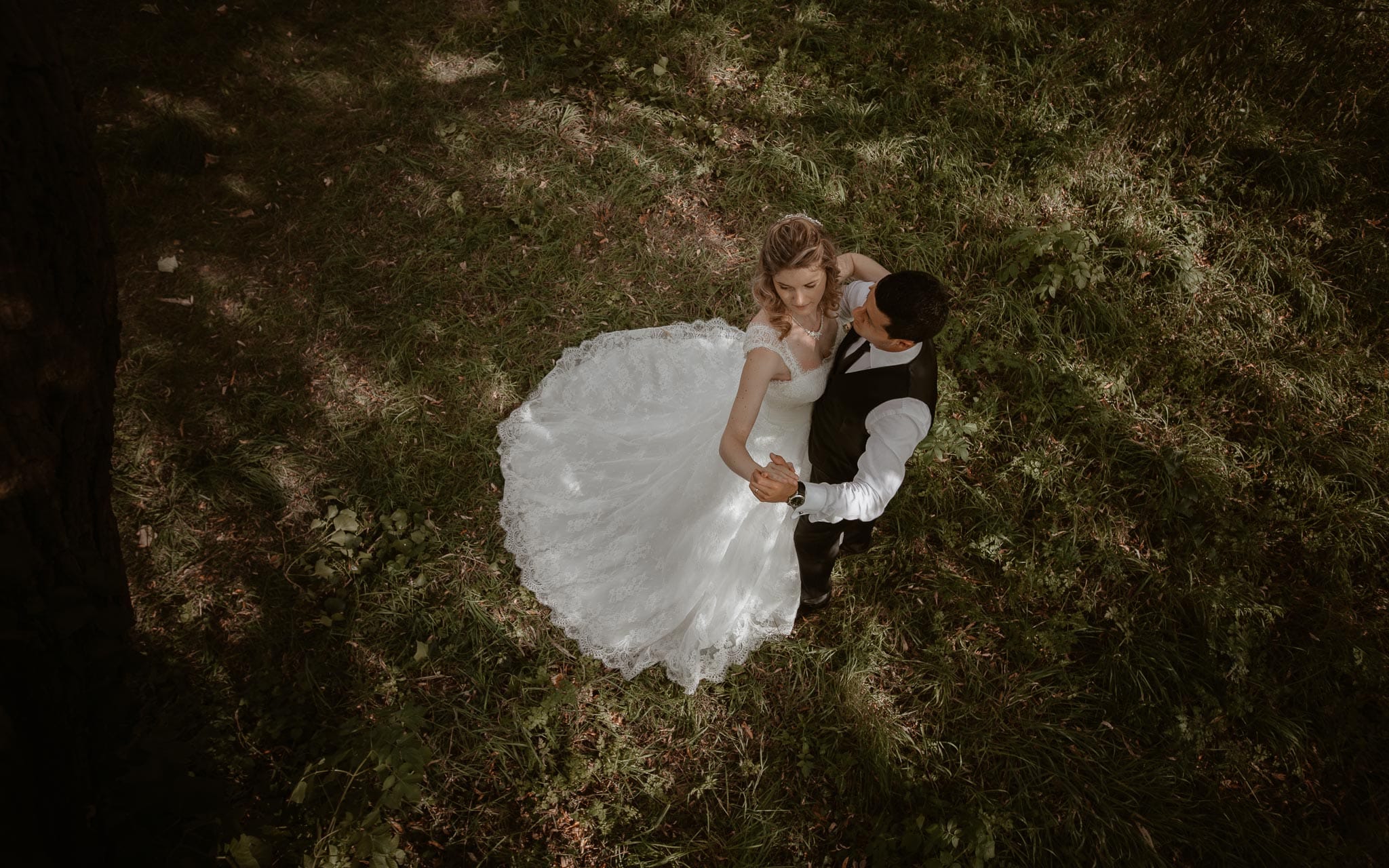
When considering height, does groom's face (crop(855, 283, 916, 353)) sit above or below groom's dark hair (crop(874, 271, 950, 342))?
below

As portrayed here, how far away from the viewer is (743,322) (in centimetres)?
479

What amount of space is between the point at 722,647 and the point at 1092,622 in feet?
7.47

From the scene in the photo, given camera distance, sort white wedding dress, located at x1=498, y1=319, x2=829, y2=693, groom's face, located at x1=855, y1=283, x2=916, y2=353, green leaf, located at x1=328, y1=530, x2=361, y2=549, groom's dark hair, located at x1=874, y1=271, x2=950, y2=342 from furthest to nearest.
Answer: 1. green leaf, located at x1=328, y1=530, x2=361, y2=549
2. white wedding dress, located at x1=498, y1=319, x2=829, y2=693
3. groom's face, located at x1=855, y1=283, x2=916, y2=353
4. groom's dark hair, located at x1=874, y1=271, x2=950, y2=342

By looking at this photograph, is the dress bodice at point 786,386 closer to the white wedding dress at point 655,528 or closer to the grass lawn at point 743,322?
the white wedding dress at point 655,528

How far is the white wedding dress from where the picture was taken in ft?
11.8

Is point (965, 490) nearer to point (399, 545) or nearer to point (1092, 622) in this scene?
point (1092, 622)

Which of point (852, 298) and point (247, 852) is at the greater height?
point (852, 298)

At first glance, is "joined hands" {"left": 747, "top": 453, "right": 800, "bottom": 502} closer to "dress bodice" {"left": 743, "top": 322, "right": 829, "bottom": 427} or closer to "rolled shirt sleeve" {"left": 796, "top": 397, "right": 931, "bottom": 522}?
"rolled shirt sleeve" {"left": 796, "top": 397, "right": 931, "bottom": 522}

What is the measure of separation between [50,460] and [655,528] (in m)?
2.56

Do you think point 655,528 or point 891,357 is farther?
point 655,528

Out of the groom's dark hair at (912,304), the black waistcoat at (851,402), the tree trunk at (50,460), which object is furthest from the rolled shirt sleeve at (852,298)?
the tree trunk at (50,460)

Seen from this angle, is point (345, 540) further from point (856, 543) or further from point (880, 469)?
point (880, 469)

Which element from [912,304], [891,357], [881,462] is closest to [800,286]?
[891,357]

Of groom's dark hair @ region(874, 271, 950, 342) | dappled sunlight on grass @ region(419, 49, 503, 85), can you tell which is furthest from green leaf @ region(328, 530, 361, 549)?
dappled sunlight on grass @ region(419, 49, 503, 85)
